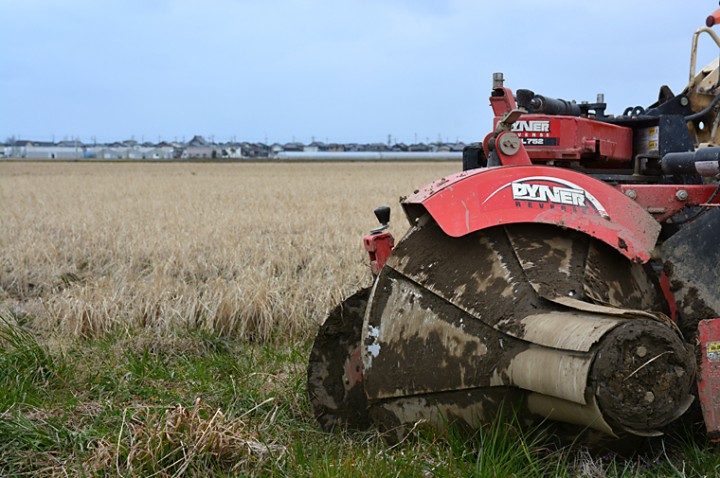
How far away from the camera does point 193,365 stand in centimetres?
459

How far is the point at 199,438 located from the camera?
2.82 metres

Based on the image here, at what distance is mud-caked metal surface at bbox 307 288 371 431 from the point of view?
3.39 metres

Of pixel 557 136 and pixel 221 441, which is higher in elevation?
pixel 557 136

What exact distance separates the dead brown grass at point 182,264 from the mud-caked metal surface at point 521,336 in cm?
247

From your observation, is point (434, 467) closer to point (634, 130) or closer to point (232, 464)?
point (232, 464)

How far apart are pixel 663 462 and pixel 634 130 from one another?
2566mm

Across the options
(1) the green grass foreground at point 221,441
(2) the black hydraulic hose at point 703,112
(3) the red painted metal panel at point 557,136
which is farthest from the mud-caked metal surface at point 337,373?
(2) the black hydraulic hose at point 703,112

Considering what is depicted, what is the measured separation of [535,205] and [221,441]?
1512mm

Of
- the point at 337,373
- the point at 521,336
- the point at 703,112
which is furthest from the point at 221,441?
the point at 703,112

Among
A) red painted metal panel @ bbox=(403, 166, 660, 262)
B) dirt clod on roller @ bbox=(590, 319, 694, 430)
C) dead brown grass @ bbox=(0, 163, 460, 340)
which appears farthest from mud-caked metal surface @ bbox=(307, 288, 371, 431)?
dead brown grass @ bbox=(0, 163, 460, 340)

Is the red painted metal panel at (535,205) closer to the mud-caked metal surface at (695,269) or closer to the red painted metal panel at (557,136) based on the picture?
the mud-caked metal surface at (695,269)

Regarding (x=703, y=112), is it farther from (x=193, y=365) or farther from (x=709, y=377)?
(x=193, y=365)

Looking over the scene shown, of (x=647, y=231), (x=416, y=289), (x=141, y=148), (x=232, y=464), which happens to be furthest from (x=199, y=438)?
(x=141, y=148)

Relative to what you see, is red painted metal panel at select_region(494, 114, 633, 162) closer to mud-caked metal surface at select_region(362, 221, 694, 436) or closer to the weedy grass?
mud-caked metal surface at select_region(362, 221, 694, 436)
